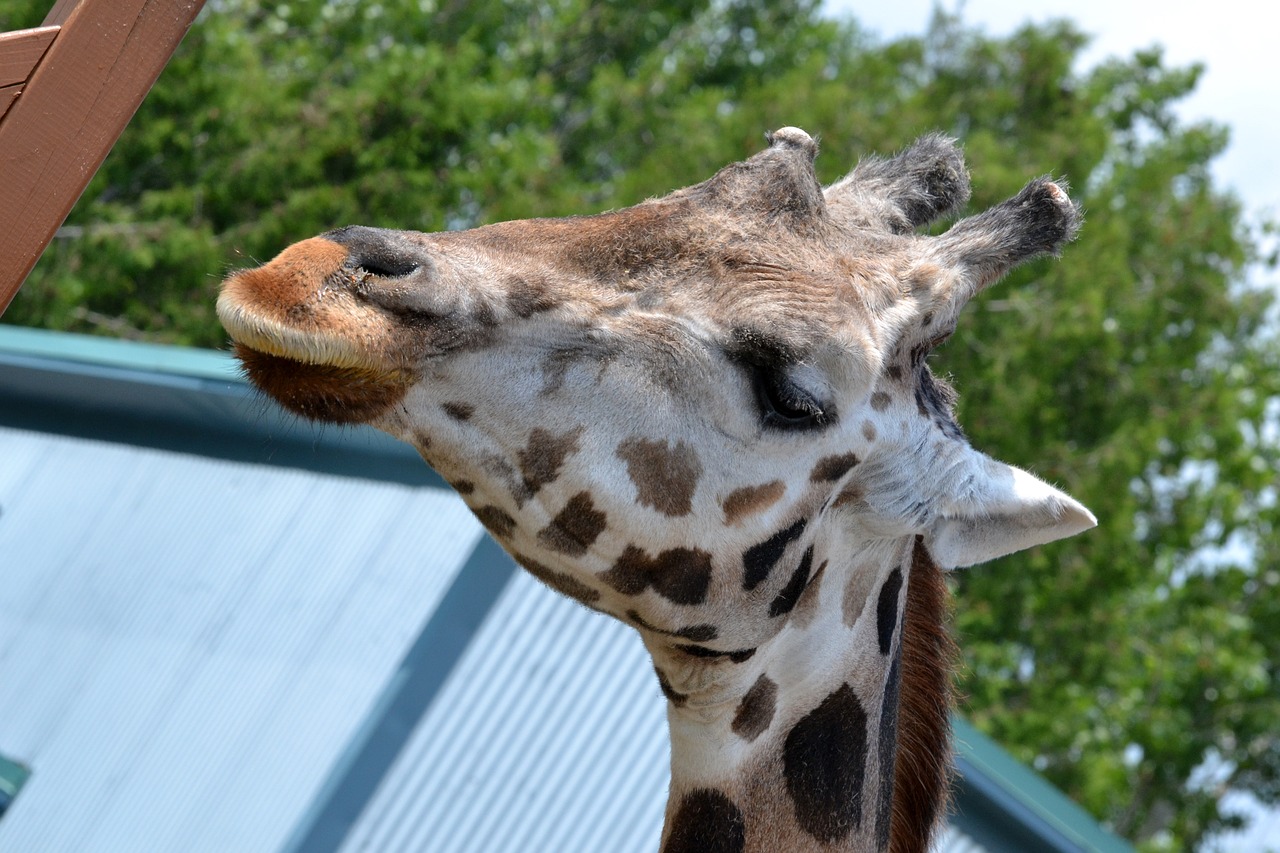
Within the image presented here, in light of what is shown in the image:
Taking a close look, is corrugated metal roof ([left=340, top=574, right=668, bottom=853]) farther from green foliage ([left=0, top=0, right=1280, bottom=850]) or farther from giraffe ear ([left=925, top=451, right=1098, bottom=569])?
green foliage ([left=0, top=0, right=1280, bottom=850])

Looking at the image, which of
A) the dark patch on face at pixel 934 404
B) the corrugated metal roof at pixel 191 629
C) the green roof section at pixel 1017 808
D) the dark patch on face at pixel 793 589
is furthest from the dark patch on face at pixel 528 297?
the corrugated metal roof at pixel 191 629

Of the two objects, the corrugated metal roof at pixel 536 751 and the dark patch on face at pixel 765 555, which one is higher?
the dark patch on face at pixel 765 555

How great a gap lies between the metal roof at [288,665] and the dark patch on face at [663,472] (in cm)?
495

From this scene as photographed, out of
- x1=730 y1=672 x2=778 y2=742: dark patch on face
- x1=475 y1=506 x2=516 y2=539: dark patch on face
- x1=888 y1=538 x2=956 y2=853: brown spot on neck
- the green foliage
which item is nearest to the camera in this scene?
x1=475 y1=506 x2=516 y2=539: dark patch on face

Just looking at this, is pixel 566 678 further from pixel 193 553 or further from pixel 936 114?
pixel 936 114

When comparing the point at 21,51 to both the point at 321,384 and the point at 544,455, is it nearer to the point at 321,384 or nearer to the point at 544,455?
the point at 321,384

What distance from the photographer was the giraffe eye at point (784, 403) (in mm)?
2654

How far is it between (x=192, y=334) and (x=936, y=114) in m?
12.4

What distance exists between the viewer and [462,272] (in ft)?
8.15

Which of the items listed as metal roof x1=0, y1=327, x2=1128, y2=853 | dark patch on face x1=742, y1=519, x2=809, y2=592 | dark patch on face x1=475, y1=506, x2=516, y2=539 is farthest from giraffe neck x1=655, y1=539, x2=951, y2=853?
metal roof x1=0, y1=327, x2=1128, y2=853

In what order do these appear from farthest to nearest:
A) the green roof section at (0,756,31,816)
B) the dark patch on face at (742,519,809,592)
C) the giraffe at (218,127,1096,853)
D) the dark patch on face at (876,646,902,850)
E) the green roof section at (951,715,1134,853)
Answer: the green roof section at (951,715,1134,853) < the green roof section at (0,756,31,816) < the dark patch on face at (876,646,902,850) < the dark patch on face at (742,519,809,592) < the giraffe at (218,127,1096,853)

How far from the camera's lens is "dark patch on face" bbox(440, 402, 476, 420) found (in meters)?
2.48

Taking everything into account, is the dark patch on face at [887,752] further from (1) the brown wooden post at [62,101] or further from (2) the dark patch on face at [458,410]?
(1) the brown wooden post at [62,101]

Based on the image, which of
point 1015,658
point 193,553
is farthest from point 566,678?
point 1015,658
